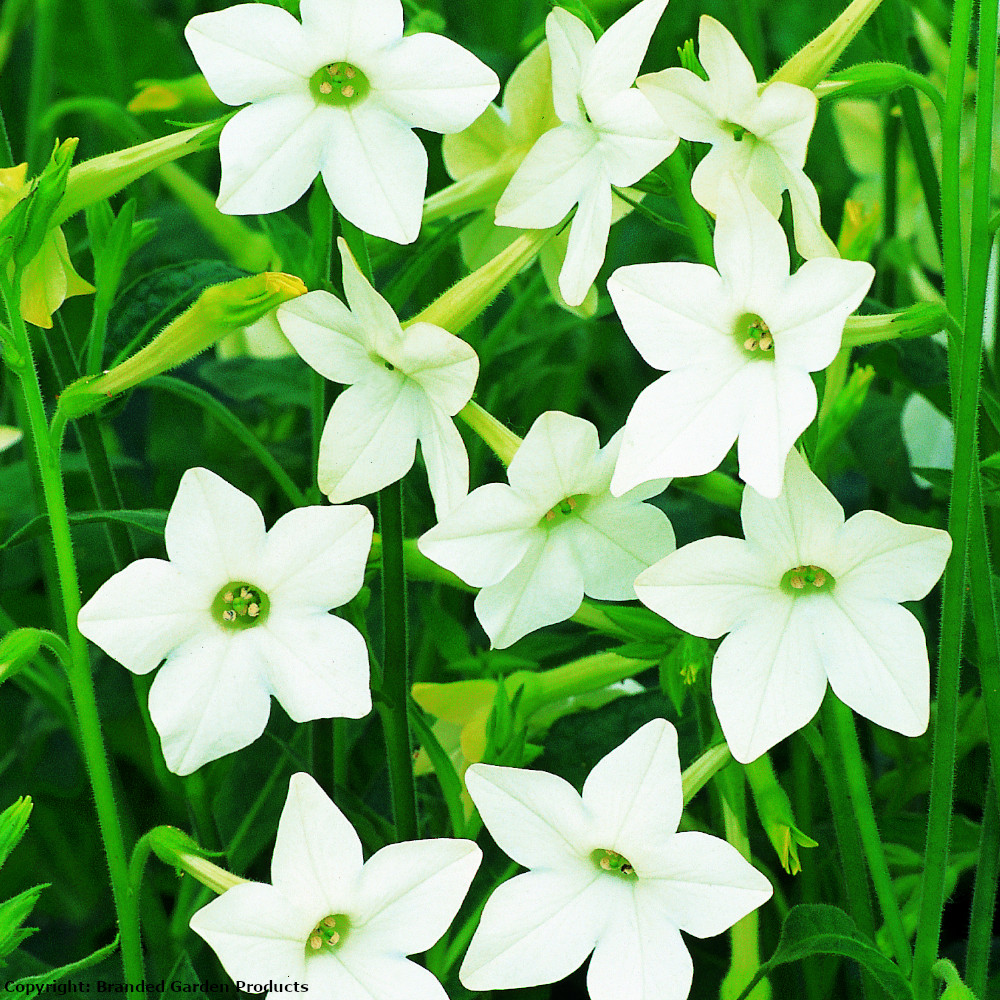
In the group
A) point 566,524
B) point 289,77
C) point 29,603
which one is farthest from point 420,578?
point 29,603

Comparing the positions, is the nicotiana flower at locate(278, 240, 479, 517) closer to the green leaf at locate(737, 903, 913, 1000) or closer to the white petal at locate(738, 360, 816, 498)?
the white petal at locate(738, 360, 816, 498)

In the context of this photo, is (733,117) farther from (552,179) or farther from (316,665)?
(316,665)

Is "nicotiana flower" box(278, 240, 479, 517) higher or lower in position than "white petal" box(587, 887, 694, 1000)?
higher

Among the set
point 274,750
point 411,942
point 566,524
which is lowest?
point 274,750

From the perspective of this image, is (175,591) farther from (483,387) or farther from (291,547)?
(483,387)

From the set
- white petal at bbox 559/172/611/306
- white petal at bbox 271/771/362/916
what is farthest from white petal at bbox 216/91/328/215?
white petal at bbox 271/771/362/916

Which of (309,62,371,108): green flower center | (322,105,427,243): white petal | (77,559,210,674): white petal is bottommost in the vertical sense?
(77,559,210,674): white petal

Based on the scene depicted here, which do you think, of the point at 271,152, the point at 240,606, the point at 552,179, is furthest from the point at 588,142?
the point at 240,606

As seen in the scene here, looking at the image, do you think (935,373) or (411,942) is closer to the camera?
(411,942)
